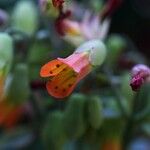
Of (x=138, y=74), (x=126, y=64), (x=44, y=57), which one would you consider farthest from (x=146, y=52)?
(x=138, y=74)

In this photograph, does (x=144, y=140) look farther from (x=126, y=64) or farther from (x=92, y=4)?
(x=92, y=4)

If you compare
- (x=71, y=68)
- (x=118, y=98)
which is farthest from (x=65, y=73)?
(x=118, y=98)

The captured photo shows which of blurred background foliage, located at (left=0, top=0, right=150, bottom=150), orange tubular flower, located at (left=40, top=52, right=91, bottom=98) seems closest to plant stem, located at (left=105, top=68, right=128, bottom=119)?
blurred background foliage, located at (left=0, top=0, right=150, bottom=150)

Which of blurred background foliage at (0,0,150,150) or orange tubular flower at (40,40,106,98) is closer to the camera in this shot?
orange tubular flower at (40,40,106,98)

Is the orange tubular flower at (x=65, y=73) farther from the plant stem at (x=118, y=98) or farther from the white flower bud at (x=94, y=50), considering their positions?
the plant stem at (x=118, y=98)

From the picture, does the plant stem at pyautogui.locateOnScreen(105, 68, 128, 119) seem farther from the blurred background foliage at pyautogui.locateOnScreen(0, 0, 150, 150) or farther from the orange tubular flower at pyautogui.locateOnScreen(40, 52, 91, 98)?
the orange tubular flower at pyautogui.locateOnScreen(40, 52, 91, 98)

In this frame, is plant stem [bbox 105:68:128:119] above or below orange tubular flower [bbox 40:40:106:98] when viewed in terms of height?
below

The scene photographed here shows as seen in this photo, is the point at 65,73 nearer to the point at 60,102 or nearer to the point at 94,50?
the point at 94,50
